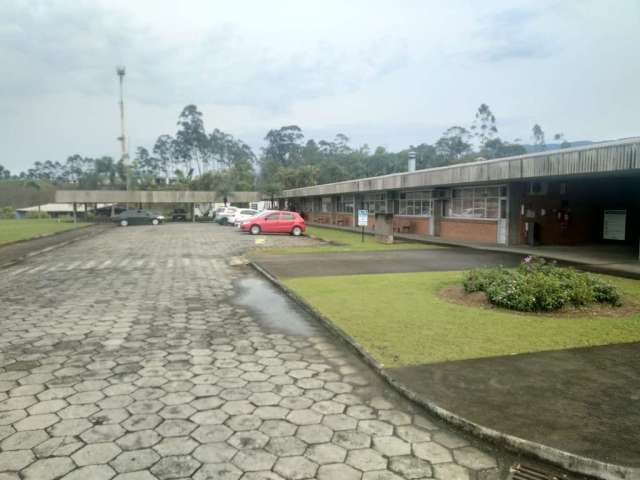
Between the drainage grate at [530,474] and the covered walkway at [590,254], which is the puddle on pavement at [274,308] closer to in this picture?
the drainage grate at [530,474]

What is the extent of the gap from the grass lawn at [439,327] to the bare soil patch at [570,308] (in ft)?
0.62

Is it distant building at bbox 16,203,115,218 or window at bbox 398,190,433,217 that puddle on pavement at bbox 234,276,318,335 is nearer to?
window at bbox 398,190,433,217

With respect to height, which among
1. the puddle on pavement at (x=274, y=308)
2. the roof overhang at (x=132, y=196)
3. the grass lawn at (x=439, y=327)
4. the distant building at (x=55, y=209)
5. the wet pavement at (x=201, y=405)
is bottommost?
the puddle on pavement at (x=274, y=308)

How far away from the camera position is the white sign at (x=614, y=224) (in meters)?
21.1

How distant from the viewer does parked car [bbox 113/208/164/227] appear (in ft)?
152

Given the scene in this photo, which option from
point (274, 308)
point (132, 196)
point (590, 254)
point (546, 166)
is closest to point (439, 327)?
point (274, 308)

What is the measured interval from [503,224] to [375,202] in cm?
1482

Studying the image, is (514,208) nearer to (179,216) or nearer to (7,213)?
(179,216)

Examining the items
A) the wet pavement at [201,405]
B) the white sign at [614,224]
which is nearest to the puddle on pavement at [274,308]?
the wet pavement at [201,405]

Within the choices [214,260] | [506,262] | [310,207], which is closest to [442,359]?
[506,262]

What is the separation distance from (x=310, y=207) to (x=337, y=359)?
45485 millimetres

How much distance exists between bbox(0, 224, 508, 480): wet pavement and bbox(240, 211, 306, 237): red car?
20125mm

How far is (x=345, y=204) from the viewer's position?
131 ft

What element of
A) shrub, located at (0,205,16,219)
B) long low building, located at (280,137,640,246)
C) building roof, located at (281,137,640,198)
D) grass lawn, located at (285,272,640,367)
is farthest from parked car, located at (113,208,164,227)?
grass lawn, located at (285,272,640,367)
